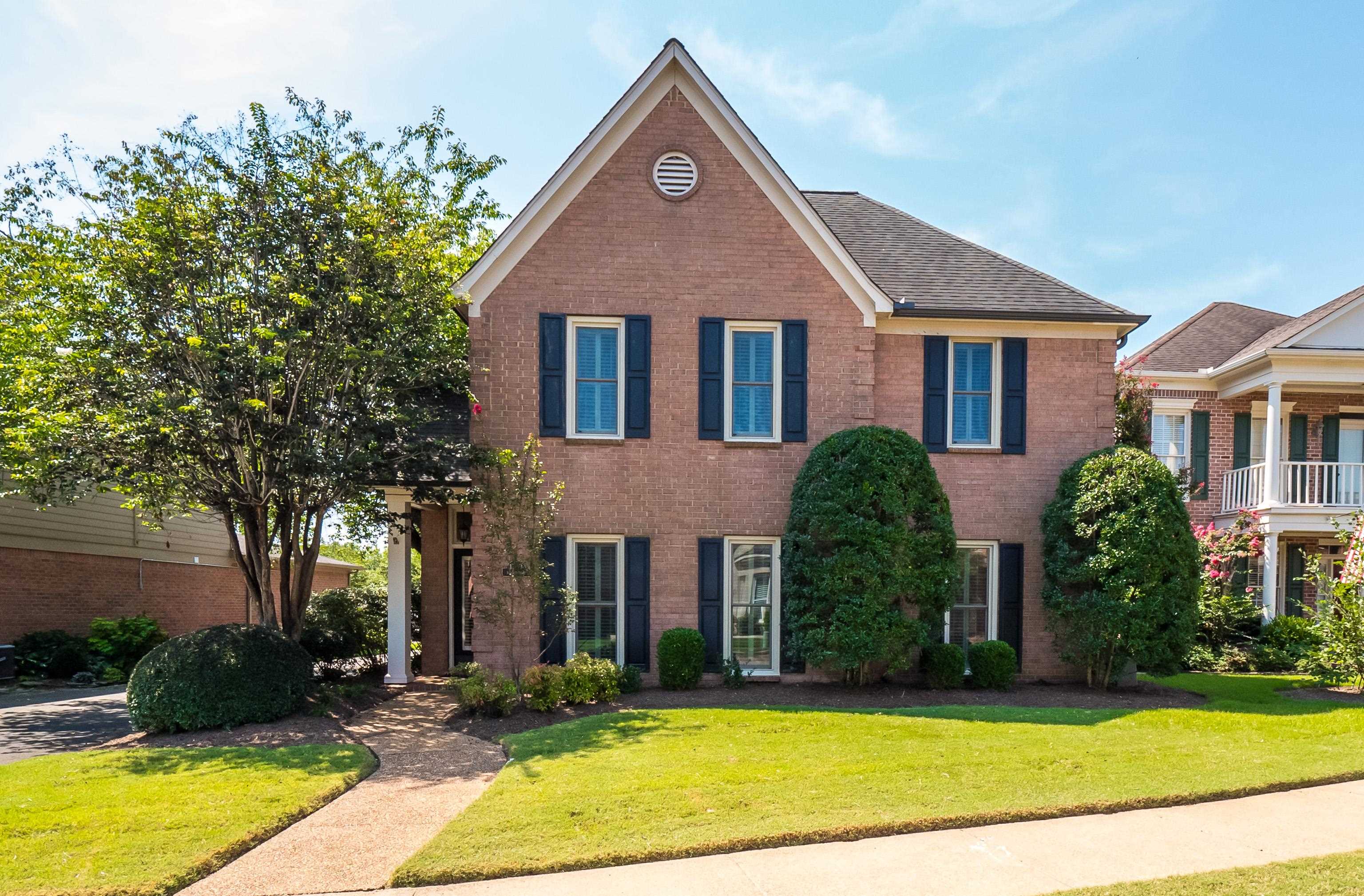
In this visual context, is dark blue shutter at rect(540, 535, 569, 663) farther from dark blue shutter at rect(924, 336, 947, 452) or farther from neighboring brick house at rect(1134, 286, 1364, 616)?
neighboring brick house at rect(1134, 286, 1364, 616)

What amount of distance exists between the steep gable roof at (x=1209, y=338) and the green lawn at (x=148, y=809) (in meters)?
18.8

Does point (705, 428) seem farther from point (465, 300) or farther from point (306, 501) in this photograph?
point (306, 501)

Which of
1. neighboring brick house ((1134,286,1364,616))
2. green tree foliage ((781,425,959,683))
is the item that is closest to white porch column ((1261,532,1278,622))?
neighboring brick house ((1134,286,1364,616))

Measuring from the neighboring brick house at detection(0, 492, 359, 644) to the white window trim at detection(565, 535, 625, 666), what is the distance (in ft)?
25.6

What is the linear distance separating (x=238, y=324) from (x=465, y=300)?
9.82 feet

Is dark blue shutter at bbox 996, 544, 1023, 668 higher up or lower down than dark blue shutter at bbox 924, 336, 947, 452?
lower down

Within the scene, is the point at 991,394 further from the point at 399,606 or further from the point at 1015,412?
the point at 399,606

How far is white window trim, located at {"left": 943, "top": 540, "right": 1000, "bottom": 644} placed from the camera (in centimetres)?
1349

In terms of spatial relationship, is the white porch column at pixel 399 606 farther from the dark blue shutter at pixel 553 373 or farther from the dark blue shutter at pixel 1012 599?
the dark blue shutter at pixel 1012 599

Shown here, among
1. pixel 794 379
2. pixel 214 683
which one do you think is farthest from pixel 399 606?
pixel 794 379

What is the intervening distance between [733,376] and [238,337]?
22.8 feet

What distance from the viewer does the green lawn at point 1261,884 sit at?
16.0ft

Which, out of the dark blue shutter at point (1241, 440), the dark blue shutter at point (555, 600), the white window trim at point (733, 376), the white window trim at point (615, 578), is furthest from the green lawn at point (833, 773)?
the dark blue shutter at point (1241, 440)

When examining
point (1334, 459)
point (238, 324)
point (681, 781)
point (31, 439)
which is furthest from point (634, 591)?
point (1334, 459)
